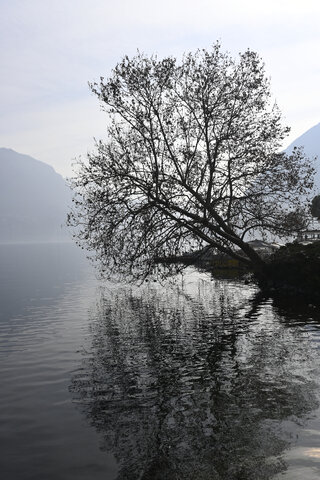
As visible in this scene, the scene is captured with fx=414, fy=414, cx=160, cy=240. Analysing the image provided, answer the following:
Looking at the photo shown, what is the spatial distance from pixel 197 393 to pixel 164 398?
3.45ft

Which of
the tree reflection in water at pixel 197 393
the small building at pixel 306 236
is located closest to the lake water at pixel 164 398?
the tree reflection in water at pixel 197 393

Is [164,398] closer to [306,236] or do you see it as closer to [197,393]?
[197,393]

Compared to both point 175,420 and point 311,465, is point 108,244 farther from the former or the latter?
point 311,465

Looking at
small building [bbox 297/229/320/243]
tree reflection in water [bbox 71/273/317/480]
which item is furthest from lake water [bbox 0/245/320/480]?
small building [bbox 297/229/320/243]

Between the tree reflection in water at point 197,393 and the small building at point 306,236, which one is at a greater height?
the small building at point 306,236

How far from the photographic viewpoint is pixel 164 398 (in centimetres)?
1206

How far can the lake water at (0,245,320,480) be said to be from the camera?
8.43 m

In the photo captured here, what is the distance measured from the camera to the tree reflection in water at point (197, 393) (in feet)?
27.8

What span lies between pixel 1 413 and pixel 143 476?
5.91 m

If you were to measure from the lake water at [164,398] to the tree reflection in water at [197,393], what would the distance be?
0.04m

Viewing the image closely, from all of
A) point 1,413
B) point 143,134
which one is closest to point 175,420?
point 1,413

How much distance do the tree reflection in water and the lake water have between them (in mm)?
41

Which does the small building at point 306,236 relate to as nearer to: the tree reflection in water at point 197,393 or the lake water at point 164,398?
the lake water at point 164,398

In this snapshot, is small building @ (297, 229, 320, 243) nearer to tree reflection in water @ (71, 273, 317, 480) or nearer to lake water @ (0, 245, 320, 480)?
lake water @ (0, 245, 320, 480)
